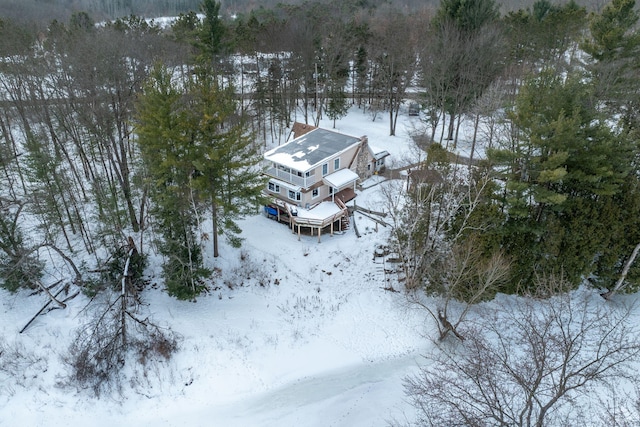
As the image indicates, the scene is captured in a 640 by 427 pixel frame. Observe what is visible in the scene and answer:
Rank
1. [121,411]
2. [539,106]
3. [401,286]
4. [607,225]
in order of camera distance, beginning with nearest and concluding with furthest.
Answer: [121,411], [539,106], [607,225], [401,286]

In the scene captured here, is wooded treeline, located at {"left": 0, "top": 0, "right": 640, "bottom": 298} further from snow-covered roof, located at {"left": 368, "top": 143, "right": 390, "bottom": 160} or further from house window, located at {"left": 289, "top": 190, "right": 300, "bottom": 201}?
snow-covered roof, located at {"left": 368, "top": 143, "right": 390, "bottom": 160}

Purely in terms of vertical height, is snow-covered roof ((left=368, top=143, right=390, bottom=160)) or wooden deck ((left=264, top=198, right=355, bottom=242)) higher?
snow-covered roof ((left=368, top=143, right=390, bottom=160))

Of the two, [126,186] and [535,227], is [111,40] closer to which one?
[126,186]

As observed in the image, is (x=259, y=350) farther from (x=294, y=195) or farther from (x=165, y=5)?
(x=165, y=5)

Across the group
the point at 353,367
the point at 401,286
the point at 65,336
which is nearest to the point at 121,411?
the point at 65,336

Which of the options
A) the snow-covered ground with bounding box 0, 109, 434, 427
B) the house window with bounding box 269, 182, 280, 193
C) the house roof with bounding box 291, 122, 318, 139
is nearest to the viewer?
the snow-covered ground with bounding box 0, 109, 434, 427

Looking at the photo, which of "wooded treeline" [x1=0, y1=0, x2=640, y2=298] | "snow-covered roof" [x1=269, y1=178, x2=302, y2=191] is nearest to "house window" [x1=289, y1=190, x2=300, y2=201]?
"snow-covered roof" [x1=269, y1=178, x2=302, y2=191]

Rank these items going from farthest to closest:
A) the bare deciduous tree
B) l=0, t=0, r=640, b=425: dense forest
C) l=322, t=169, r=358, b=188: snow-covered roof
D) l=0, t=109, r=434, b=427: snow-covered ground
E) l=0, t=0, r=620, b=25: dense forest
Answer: l=0, t=0, r=620, b=25: dense forest, l=322, t=169, r=358, b=188: snow-covered roof, l=0, t=0, r=640, b=425: dense forest, l=0, t=109, r=434, b=427: snow-covered ground, the bare deciduous tree
